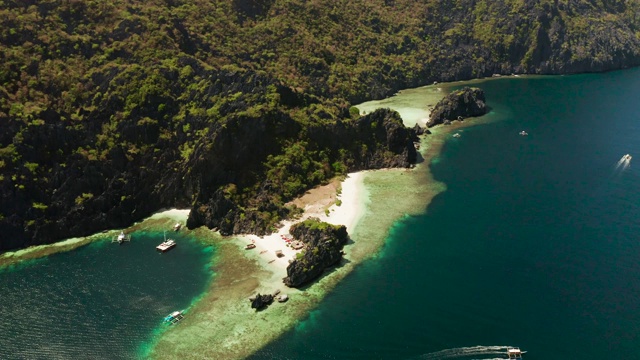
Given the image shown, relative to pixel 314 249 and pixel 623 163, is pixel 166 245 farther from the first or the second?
pixel 623 163

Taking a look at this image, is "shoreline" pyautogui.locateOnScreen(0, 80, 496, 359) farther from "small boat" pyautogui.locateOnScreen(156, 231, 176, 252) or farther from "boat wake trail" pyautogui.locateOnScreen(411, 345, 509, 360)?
"boat wake trail" pyautogui.locateOnScreen(411, 345, 509, 360)

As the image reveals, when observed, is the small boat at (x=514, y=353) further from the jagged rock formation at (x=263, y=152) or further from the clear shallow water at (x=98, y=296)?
the jagged rock formation at (x=263, y=152)

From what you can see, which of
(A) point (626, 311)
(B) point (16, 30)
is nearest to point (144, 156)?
(B) point (16, 30)

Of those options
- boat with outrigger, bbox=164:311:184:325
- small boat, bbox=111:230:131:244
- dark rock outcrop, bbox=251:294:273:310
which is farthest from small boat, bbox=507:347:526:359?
small boat, bbox=111:230:131:244

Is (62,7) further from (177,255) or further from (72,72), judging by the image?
(177,255)

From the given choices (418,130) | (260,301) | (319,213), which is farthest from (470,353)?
(418,130)

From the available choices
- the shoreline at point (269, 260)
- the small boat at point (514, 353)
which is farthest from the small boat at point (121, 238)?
the small boat at point (514, 353)
